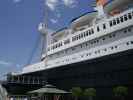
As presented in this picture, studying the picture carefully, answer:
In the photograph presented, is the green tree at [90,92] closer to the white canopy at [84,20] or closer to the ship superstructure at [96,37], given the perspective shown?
the ship superstructure at [96,37]

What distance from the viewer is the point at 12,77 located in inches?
1726

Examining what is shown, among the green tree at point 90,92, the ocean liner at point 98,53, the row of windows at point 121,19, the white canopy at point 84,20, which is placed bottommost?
the green tree at point 90,92

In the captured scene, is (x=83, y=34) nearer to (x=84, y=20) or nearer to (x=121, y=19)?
(x=84, y=20)

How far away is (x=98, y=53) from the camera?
3322 cm

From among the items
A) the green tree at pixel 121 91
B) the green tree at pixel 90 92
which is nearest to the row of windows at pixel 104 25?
the green tree at pixel 90 92

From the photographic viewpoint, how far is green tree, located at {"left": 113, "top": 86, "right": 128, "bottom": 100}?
25.9 m

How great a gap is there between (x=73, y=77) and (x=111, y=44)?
8.26 metres

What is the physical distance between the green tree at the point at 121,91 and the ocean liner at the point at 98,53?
0.96 m

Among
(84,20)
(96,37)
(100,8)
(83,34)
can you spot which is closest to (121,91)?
(96,37)

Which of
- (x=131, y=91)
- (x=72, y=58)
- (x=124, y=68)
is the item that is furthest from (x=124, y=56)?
(x=72, y=58)

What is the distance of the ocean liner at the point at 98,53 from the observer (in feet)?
93.6

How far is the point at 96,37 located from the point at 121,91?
11.0 metres

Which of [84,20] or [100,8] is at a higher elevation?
[100,8]

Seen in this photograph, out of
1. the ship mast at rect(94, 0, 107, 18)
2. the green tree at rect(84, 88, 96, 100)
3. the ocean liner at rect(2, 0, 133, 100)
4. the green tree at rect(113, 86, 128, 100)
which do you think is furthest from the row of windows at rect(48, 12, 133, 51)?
the green tree at rect(113, 86, 128, 100)
